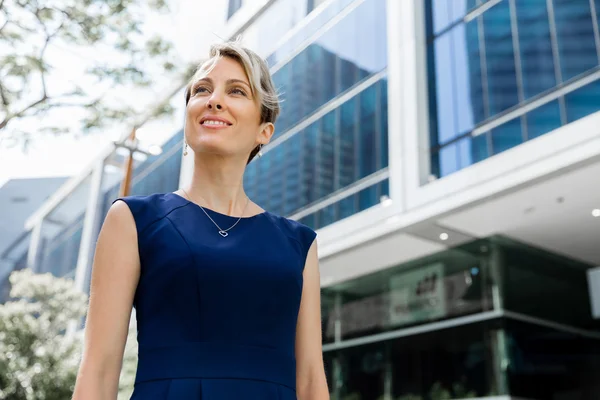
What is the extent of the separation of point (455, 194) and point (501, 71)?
2215mm

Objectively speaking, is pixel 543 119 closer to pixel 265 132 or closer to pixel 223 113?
pixel 265 132

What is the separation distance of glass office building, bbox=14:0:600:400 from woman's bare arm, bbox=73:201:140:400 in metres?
9.39

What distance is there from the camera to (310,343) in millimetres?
1523

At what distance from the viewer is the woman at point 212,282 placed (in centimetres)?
127

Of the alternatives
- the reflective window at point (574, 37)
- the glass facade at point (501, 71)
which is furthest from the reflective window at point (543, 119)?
the reflective window at point (574, 37)

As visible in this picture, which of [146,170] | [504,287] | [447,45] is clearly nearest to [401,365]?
[504,287]

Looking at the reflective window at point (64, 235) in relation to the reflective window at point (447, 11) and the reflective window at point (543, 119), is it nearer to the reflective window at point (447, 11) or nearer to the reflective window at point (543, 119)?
the reflective window at point (447, 11)

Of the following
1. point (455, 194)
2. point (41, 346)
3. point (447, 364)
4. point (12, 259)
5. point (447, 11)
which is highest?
point (12, 259)

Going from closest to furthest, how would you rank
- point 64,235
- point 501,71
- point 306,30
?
point 501,71 → point 306,30 → point 64,235

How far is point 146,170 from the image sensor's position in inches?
1029

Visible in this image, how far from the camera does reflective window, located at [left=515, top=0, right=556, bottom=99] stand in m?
11.0

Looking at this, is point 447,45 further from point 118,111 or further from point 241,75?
point 241,75

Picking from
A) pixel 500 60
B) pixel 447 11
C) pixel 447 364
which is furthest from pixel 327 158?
pixel 447 364

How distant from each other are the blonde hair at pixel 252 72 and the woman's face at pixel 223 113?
1 cm
